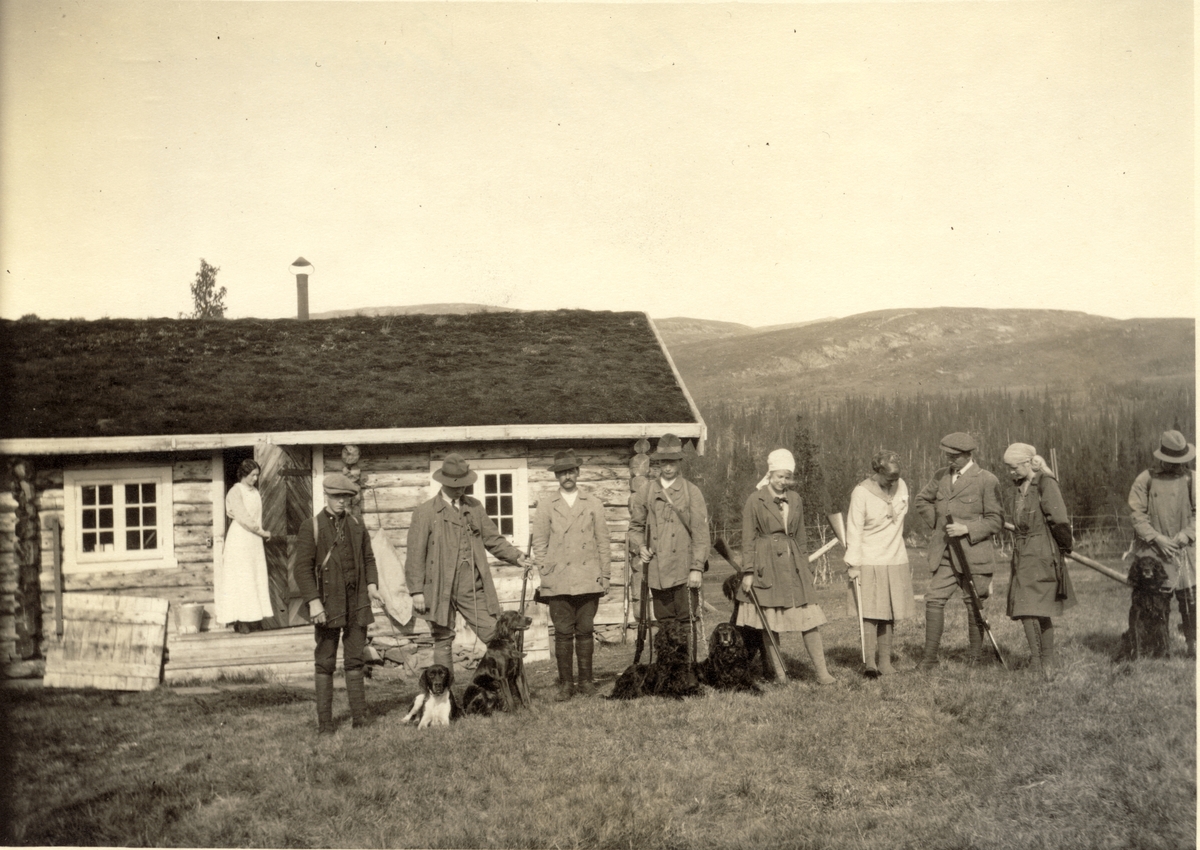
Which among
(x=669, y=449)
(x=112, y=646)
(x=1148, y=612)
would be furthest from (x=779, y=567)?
(x=112, y=646)

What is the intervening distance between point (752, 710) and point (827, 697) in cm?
64

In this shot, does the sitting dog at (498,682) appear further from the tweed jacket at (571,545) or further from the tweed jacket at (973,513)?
the tweed jacket at (973,513)

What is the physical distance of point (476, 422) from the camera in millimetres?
9406

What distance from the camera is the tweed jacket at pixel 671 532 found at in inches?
278

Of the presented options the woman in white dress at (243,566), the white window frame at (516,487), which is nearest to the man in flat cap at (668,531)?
the white window frame at (516,487)

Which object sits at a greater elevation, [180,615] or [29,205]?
[29,205]

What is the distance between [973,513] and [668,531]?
2.39 metres

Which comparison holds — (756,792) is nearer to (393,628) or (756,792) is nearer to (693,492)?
(693,492)

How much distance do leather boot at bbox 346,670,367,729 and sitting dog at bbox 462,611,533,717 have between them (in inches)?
28.2

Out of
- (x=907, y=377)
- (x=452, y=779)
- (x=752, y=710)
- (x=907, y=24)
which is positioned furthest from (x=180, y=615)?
(x=907, y=377)

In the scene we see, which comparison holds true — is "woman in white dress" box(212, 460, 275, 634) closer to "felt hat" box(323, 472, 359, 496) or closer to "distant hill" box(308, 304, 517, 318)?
"distant hill" box(308, 304, 517, 318)

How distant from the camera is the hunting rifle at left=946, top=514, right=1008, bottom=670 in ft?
22.7

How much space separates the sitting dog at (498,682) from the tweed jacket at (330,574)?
90cm

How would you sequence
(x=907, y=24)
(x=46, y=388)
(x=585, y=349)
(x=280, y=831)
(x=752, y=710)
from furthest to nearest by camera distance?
(x=585, y=349), (x=46, y=388), (x=907, y=24), (x=752, y=710), (x=280, y=831)
